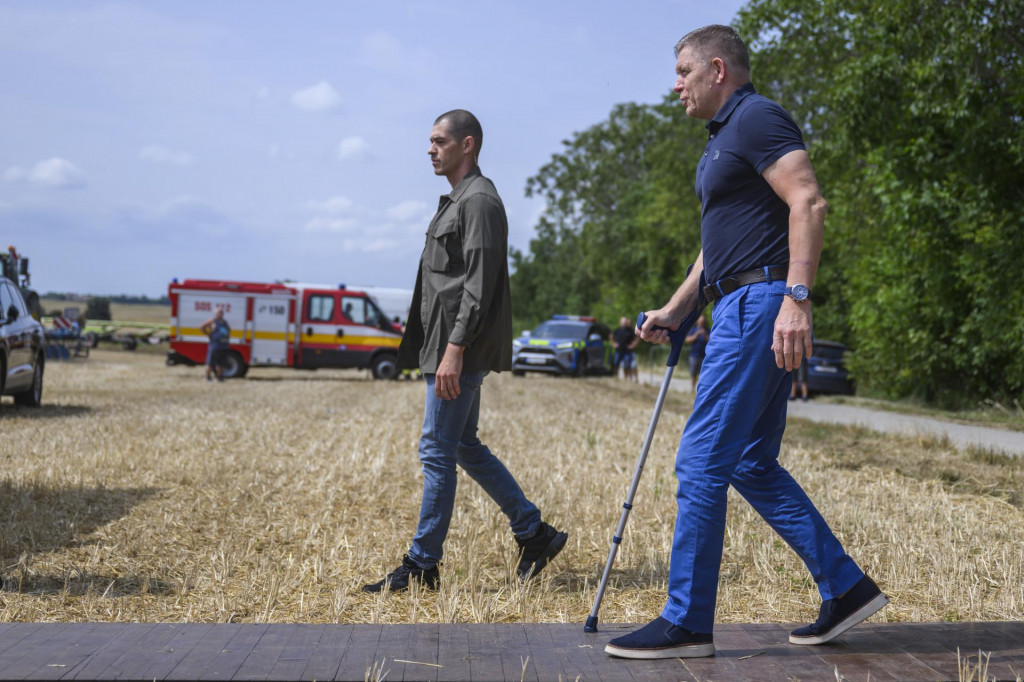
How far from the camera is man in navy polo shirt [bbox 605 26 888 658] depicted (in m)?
3.45

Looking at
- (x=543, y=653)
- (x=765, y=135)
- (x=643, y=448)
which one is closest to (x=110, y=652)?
(x=543, y=653)

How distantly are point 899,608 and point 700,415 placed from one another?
1.64 metres

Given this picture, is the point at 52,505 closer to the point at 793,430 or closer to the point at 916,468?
the point at 916,468

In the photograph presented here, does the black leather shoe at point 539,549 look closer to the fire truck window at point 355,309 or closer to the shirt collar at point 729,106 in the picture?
the shirt collar at point 729,106

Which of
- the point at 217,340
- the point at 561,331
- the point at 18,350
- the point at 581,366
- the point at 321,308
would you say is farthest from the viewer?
the point at 561,331

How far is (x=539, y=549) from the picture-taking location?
196 inches

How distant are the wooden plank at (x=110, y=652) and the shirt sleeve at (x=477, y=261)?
166 cm

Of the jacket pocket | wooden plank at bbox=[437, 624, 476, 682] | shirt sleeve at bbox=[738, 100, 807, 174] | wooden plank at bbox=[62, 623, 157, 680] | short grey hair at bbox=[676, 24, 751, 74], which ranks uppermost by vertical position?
short grey hair at bbox=[676, 24, 751, 74]

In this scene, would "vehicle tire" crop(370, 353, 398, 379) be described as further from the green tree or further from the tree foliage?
the green tree

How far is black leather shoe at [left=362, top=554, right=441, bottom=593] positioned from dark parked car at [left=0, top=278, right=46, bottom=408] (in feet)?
31.9

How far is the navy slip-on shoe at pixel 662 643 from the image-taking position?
3.46 metres

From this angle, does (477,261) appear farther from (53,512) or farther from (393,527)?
(53,512)

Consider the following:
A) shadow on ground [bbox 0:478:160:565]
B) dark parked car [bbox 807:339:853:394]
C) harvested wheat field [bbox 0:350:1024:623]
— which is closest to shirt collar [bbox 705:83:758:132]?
harvested wheat field [bbox 0:350:1024:623]

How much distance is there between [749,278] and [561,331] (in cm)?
2899
